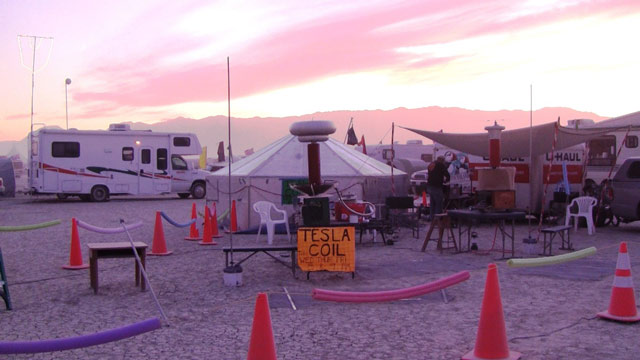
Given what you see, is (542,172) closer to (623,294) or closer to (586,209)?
(586,209)

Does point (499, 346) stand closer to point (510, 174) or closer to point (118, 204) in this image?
point (510, 174)

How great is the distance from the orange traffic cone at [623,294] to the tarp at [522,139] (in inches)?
285

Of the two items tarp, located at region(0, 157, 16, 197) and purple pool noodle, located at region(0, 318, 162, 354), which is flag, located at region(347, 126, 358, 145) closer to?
tarp, located at region(0, 157, 16, 197)

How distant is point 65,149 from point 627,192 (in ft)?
65.1

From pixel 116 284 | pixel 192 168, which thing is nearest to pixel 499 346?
pixel 116 284

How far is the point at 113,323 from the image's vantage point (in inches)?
257

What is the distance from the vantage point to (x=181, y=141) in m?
26.4

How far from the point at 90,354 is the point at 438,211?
10572 mm

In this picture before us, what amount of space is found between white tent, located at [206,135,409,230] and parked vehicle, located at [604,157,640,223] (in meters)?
5.26

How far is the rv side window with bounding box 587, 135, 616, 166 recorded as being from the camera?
62.5 feet

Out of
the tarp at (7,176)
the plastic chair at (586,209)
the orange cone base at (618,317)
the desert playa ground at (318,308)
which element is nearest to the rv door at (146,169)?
the tarp at (7,176)

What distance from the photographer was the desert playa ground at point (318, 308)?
5590mm

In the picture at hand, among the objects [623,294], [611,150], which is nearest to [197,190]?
[611,150]

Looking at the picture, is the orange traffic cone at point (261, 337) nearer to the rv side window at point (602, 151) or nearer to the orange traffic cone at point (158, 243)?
the orange traffic cone at point (158, 243)
